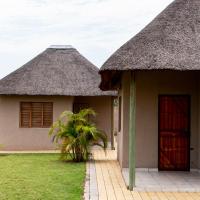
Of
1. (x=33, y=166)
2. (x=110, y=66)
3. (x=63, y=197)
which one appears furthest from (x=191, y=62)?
(x=33, y=166)

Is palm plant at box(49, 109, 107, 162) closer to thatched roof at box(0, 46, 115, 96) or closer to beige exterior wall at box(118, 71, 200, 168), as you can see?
beige exterior wall at box(118, 71, 200, 168)

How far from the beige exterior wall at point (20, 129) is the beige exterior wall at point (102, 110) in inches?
63.3

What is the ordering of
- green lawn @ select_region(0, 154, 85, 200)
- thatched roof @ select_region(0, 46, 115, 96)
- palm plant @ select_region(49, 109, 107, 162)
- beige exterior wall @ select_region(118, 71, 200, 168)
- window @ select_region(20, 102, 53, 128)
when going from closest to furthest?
green lawn @ select_region(0, 154, 85, 200)
beige exterior wall @ select_region(118, 71, 200, 168)
palm plant @ select_region(49, 109, 107, 162)
thatched roof @ select_region(0, 46, 115, 96)
window @ select_region(20, 102, 53, 128)

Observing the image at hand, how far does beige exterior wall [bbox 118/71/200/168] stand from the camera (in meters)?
13.0

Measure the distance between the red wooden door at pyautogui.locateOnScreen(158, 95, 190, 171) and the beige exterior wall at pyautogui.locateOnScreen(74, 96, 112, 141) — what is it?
27.5ft

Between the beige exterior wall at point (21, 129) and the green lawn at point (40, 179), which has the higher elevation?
the beige exterior wall at point (21, 129)

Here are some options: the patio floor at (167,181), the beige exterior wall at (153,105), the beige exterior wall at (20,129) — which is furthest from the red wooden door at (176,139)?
the beige exterior wall at (20,129)

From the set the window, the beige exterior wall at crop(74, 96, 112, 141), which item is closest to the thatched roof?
the window

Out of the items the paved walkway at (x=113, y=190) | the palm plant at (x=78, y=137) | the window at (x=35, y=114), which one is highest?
the window at (x=35, y=114)

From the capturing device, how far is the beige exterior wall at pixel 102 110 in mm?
21375

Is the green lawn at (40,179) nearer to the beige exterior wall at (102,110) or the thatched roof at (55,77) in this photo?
the thatched roof at (55,77)

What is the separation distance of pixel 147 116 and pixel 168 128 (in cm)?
61

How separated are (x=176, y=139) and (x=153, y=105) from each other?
3.38 ft

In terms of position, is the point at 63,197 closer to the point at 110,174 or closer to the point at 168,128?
the point at 110,174
